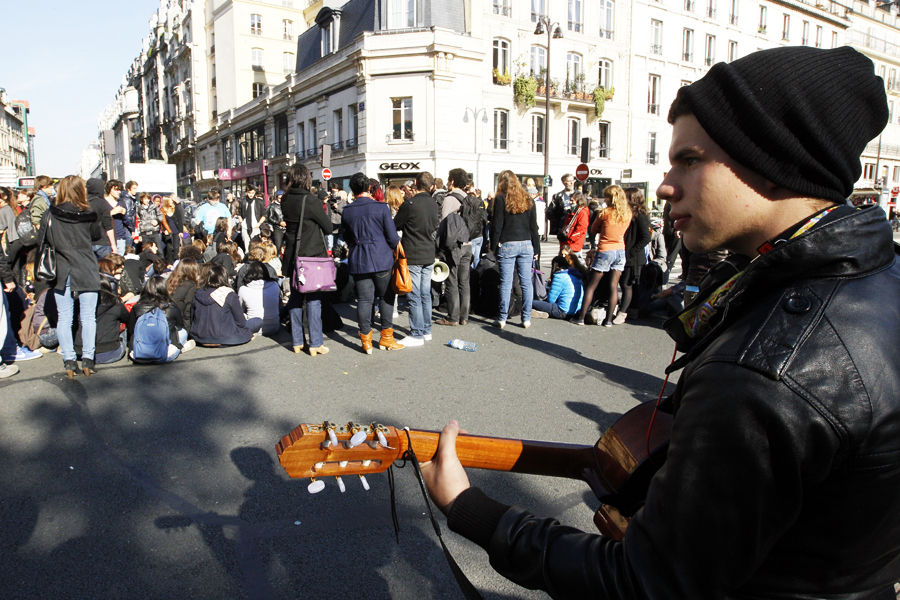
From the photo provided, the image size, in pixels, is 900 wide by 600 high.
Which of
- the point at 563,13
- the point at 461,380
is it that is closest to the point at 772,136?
the point at 461,380

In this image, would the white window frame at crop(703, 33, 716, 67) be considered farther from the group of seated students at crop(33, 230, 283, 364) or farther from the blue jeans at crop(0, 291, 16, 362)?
the blue jeans at crop(0, 291, 16, 362)

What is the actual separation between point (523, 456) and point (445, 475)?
0.36 meters

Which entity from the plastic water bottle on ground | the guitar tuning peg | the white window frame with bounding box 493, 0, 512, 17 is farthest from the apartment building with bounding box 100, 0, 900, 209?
the guitar tuning peg

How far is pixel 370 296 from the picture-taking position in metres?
6.62

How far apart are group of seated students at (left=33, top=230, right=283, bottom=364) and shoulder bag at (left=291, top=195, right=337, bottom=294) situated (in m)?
1.18

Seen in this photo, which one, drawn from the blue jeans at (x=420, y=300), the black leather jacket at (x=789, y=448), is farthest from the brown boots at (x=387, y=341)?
the black leather jacket at (x=789, y=448)

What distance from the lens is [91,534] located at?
2.99 metres

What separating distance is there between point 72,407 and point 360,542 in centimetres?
340

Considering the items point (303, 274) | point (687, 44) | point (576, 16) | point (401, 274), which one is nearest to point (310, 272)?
point (303, 274)

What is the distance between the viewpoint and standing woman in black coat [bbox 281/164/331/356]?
6.27 m

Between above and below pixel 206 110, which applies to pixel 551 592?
below

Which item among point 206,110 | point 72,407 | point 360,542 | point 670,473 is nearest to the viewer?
point 670,473

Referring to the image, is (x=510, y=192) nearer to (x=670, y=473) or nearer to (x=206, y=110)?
(x=670, y=473)

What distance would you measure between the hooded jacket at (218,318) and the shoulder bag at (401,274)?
1919 millimetres
